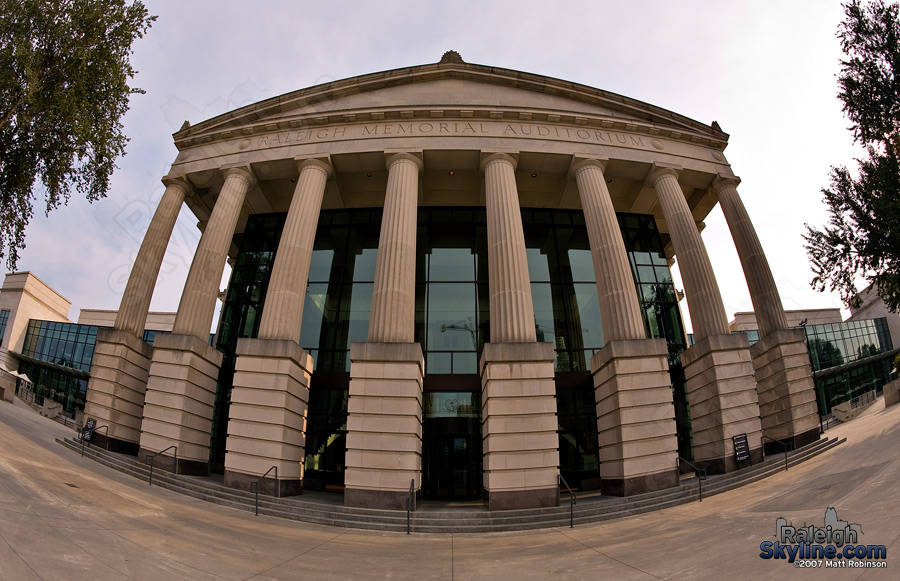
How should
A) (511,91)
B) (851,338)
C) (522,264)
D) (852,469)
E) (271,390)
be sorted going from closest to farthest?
1. (852,469)
2. (271,390)
3. (522,264)
4. (511,91)
5. (851,338)

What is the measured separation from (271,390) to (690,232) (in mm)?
19654

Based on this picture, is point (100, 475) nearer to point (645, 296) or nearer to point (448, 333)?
point (448, 333)

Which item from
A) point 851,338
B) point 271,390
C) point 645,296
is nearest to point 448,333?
point 271,390

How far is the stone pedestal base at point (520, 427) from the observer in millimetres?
14094

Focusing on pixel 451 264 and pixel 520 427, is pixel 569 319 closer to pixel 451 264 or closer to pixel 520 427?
pixel 451 264

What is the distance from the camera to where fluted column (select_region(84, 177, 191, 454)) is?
18.3 meters

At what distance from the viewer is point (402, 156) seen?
68.0ft

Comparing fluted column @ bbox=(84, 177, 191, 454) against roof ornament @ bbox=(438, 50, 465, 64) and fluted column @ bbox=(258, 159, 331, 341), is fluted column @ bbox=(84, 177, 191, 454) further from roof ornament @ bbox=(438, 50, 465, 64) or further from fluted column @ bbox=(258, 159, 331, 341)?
roof ornament @ bbox=(438, 50, 465, 64)

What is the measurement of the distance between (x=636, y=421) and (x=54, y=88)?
22401mm

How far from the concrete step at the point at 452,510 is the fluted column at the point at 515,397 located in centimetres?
85

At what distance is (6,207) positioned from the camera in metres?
14.2

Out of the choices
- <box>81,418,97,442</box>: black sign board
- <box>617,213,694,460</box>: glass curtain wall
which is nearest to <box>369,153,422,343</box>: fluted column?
<box>81,418,97,442</box>: black sign board

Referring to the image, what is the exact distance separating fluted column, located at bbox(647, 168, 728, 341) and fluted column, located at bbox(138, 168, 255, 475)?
2162 centimetres

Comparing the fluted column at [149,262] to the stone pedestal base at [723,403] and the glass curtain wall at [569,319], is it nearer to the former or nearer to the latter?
the glass curtain wall at [569,319]
